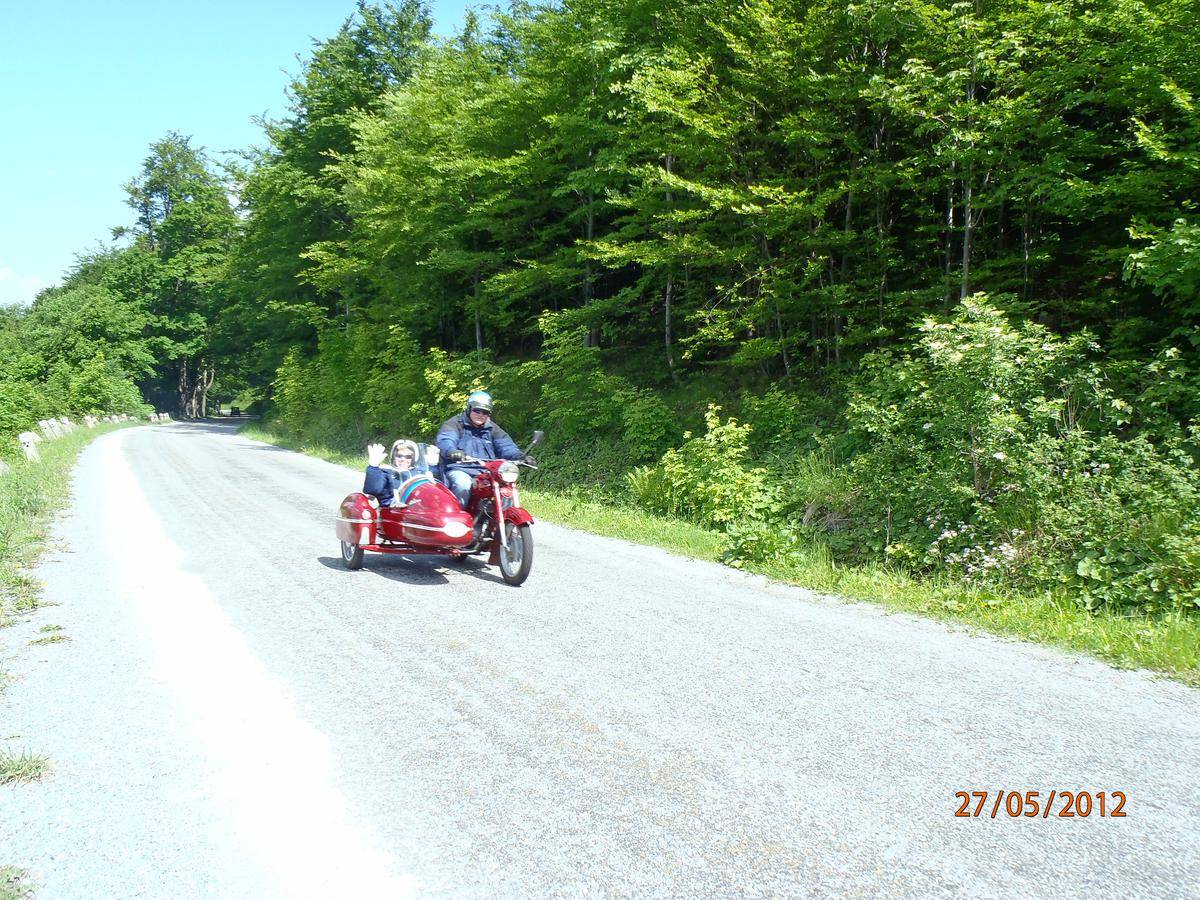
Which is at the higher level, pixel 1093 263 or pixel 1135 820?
pixel 1093 263

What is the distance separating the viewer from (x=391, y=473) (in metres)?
8.33

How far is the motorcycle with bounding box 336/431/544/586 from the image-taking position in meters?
7.42

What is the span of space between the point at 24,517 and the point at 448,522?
708cm

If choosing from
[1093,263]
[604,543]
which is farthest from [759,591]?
[1093,263]

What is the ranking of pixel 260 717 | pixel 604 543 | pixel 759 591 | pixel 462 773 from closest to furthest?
pixel 462 773 → pixel 260 717 → pixel 759 591 → pixel 604 543

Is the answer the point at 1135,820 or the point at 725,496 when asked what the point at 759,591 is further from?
the point at 1135,820

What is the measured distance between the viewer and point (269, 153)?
3881 centimetres

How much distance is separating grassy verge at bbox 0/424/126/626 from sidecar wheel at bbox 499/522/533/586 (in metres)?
3.92

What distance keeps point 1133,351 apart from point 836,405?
4.33 metres

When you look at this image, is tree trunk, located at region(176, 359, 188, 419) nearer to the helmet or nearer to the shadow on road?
the shadow on road

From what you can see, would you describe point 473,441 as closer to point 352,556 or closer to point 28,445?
point 352,556

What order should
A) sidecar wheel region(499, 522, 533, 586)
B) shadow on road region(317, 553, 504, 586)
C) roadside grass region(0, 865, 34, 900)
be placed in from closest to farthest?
1. roadside grass region(0, 865, 34, 900)
2. sidecar wheel region(499, 522, 533, 586)
3. shadow on road region(317, 553, 504, 586)

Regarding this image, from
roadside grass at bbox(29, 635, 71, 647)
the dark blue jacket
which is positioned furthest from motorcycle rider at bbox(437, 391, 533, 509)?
roadside grass at bbox(29, 635, 71, 647)

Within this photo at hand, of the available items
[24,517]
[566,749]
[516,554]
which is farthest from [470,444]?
[24,517]
